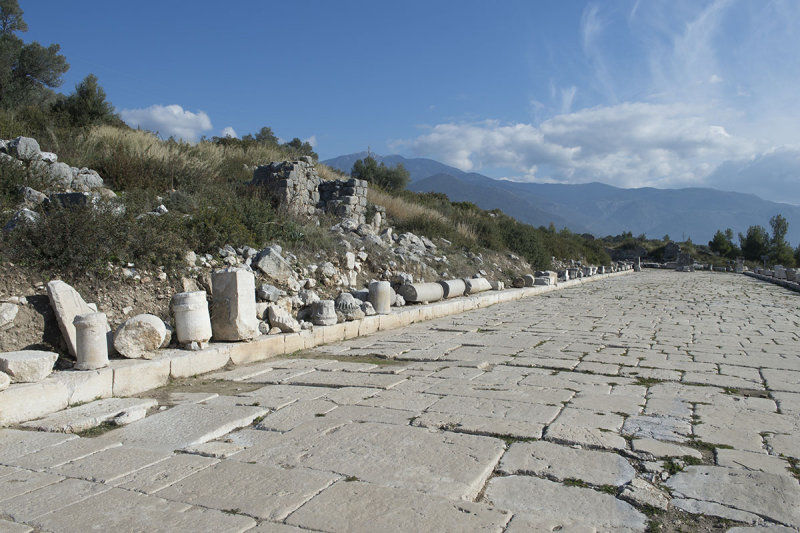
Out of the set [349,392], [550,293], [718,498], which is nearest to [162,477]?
[349,392]

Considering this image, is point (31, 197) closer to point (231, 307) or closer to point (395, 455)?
point (231, 307)

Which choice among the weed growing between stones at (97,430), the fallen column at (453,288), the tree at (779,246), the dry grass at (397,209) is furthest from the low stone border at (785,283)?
the tree at (779,246)

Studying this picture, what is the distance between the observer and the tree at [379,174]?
27317mm

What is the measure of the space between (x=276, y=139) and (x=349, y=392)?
29.2 meters

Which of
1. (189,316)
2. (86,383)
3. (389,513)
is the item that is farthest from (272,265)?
(389,513)

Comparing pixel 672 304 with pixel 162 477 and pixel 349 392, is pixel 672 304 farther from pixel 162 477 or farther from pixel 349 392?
pixel 162 477

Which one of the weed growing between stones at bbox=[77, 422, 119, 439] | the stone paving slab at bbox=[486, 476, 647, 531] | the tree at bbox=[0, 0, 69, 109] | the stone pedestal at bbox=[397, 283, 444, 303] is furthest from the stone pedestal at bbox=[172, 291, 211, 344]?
the tree at bbox=[0, 0, 69, 109]

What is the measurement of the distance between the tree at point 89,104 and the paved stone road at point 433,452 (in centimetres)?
1414

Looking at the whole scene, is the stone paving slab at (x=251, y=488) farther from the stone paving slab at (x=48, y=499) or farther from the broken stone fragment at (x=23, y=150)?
the broken stone fragment at (x=23, y=150)

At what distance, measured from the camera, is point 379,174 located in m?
27.6

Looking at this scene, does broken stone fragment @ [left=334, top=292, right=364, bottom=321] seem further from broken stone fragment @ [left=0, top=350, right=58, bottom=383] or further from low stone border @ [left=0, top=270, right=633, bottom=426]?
broken stone fragment @ [left=0, top=350, right=58, bottom=383]

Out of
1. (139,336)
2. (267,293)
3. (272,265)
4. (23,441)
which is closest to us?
(23,441)

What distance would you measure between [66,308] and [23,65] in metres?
23.2

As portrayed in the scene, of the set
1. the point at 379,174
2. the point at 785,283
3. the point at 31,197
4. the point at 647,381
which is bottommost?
the point at 785,283
